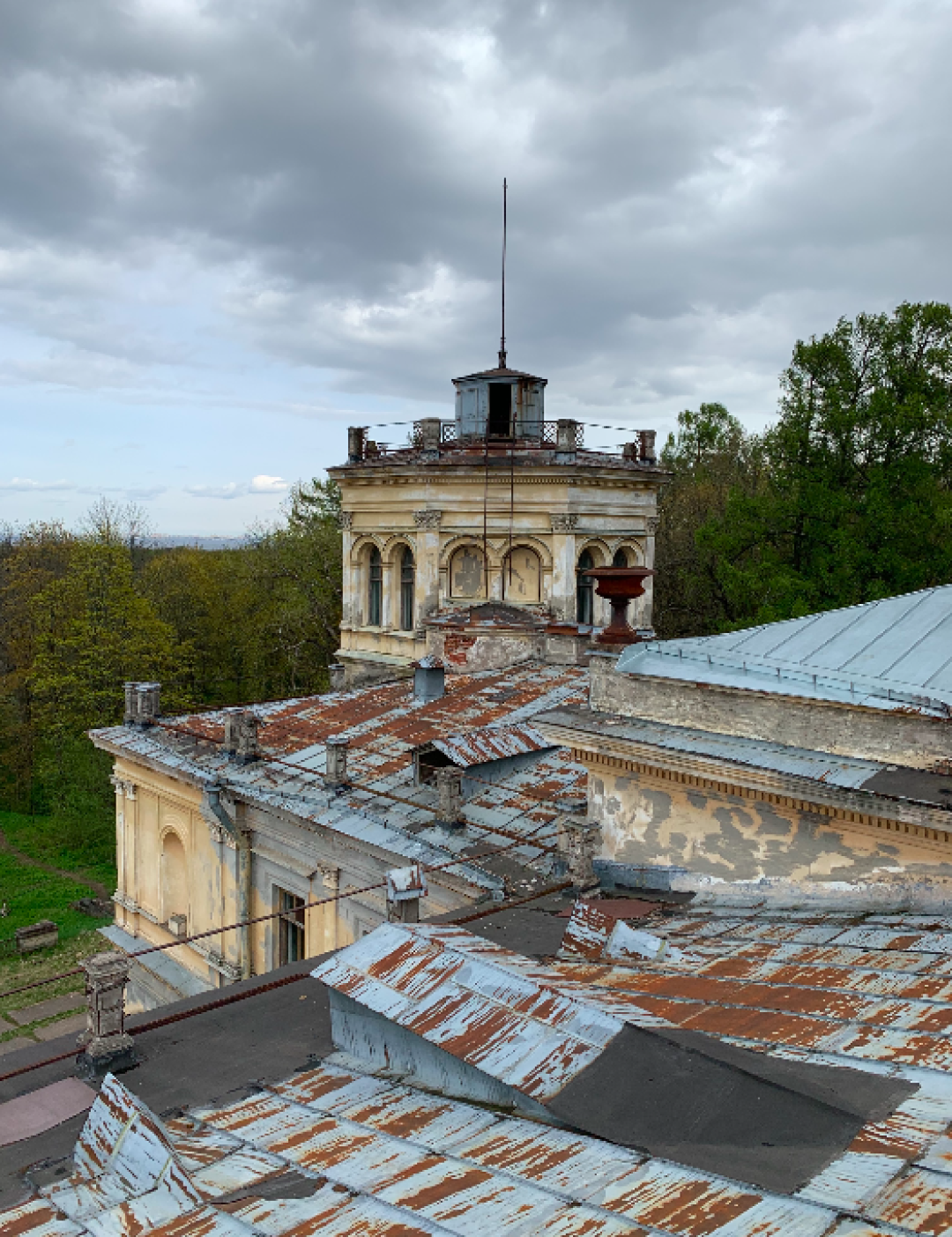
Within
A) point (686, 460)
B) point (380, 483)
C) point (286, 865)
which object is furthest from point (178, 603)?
point (286, 865)

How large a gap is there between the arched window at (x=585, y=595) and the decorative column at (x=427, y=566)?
3.76 meters

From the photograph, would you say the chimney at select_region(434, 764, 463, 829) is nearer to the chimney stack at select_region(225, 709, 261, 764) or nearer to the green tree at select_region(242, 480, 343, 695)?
the chimney stack at select_region(225, 709, 261, 764)

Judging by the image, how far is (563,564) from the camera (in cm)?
2533

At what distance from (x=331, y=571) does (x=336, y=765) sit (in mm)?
29186

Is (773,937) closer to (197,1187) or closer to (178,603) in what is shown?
(197,1187)

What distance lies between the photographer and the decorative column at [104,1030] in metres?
6.75

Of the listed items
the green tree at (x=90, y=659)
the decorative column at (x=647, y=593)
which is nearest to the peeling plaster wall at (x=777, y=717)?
the decorative column at (x=647, y=593)

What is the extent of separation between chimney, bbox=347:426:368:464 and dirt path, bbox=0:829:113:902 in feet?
47.3

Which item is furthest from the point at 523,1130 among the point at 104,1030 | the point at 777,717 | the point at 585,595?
the point at 585,595

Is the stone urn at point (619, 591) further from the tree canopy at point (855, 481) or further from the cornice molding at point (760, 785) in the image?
the tree canopy at point (855, 481)

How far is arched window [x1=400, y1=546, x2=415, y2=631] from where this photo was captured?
26953 millimetres

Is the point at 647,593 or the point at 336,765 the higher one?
the point at 647,593

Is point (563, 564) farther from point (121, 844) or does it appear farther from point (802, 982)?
point (802, 982)

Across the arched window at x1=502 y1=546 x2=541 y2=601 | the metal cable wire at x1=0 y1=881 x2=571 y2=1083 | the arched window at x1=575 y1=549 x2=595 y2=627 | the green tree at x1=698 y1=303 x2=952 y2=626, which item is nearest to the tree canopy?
the green tree at x1=698 y1=303 x2=952 y2=626
